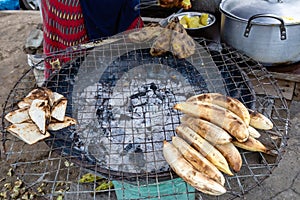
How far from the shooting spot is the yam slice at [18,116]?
183cm

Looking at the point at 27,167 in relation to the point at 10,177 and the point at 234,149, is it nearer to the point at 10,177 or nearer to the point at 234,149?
the point at 10,177

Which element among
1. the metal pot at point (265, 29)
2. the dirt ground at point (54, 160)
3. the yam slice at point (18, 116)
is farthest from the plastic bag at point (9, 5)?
the metal pot at point (265, 29)

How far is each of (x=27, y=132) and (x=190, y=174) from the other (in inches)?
38.6

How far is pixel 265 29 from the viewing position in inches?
84.1

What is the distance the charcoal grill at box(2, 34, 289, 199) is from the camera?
71.2 inches

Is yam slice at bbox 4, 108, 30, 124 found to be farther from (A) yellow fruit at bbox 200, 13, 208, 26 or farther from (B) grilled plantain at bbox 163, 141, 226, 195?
(A) yellow fruit at bbox 200, 13, 208, 26

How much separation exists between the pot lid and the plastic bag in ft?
17.9

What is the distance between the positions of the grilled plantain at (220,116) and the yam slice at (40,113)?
0.80m

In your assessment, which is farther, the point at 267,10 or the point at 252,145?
the point at 267,10

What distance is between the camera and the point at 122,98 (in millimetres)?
2373

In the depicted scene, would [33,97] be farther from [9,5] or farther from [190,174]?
[9,5]

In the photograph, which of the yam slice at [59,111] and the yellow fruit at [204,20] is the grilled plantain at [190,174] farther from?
the yellow fruit at [204,20]

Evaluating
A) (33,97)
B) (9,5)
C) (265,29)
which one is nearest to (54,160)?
(33,97)

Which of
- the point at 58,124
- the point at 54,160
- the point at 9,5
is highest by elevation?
the point at 58,124
